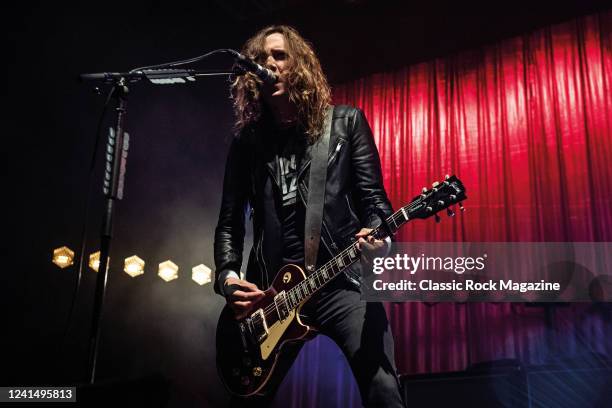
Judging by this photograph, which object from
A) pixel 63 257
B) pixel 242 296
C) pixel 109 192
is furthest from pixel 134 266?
pixel 242 296

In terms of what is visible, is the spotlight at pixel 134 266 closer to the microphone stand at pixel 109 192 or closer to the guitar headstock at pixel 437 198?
the microphone stand at pixel 109 192

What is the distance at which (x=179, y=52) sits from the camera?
5074 millimetres

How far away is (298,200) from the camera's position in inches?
89.2

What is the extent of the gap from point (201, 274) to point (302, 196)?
9.39ft

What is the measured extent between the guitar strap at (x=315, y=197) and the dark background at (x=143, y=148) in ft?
7.08

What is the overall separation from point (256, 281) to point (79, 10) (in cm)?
321

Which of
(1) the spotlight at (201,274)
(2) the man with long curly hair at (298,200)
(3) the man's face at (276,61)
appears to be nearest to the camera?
(2) the man with long curly hair at (298,200)

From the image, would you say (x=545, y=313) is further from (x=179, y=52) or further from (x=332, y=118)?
(x=179, y=52)

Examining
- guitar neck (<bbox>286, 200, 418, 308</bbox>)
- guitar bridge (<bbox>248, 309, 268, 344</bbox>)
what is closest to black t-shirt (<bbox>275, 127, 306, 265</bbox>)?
guitar neck (<bbox>286, 200, 418, 308</bbox>)

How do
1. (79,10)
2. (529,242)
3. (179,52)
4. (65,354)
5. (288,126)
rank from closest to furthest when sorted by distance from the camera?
(288,126) → (65,354) → (79,10) → (529,242) → (179,52)

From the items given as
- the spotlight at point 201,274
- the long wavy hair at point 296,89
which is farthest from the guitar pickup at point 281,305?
the spotlight at point 201,274

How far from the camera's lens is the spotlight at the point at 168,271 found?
453cm

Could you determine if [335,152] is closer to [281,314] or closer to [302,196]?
[302,196]

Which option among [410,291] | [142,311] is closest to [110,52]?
[142,311]
